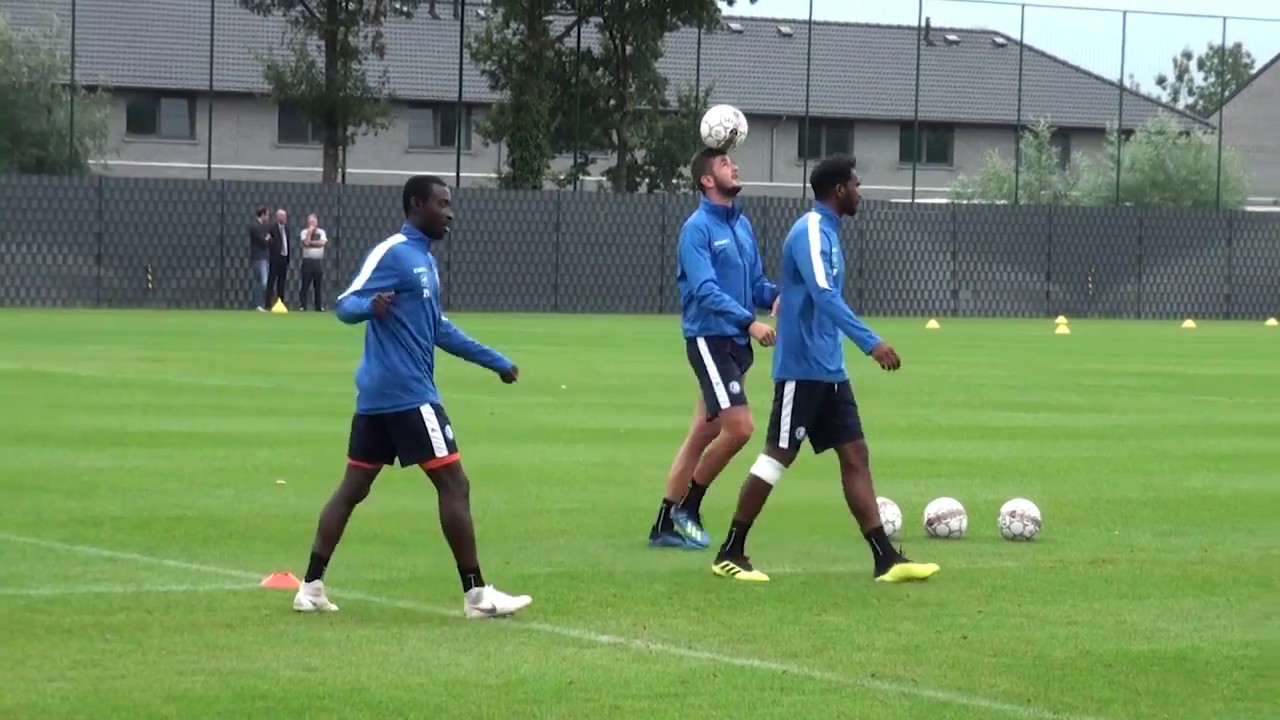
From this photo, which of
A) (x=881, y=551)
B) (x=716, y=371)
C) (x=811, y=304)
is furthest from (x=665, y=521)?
(x=811, y=304)

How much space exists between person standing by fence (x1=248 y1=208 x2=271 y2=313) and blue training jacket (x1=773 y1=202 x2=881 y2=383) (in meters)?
33.2

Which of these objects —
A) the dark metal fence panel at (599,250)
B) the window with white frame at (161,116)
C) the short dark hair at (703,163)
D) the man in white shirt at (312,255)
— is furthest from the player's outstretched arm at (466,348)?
the window with white frame at (161,116)

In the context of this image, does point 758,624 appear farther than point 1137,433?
No

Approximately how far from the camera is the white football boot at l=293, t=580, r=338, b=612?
9422 millimetres

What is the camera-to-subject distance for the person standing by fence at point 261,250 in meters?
43.0

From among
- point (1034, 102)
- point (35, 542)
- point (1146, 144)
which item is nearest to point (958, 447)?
point (35, 542)

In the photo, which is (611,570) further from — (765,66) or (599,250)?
(765,66)

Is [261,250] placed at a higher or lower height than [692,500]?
higher

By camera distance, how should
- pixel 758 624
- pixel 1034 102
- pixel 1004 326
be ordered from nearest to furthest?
pixel 758 624 < pixel 1004 326 < pixel 1034 102

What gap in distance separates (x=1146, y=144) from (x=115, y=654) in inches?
2248

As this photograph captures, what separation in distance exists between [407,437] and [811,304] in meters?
2.39

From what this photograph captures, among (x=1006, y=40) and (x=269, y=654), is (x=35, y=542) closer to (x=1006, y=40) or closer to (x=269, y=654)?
(x=269, y=654)

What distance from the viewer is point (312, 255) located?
141 ft

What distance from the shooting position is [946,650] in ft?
28.7
